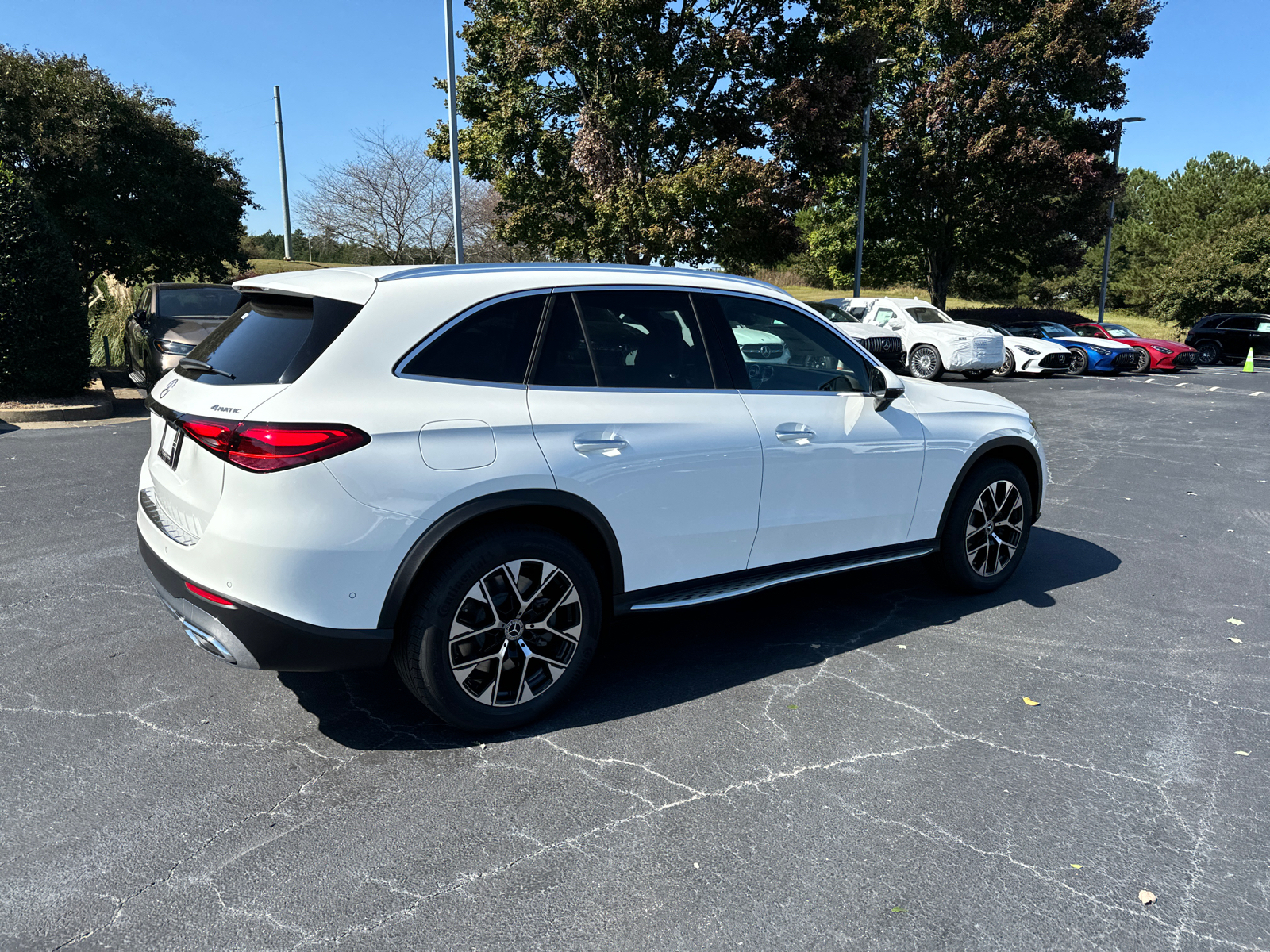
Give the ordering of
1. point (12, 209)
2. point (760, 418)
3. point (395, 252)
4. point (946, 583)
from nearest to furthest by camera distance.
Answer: point (760, 418) < point (946, 583) < point (12, 209) < point (395, 252)

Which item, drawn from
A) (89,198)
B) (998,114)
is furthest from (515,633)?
(998,114)

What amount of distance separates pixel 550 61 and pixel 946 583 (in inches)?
769

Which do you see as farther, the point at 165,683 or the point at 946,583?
the point at 946,583

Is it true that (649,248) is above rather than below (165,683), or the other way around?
above

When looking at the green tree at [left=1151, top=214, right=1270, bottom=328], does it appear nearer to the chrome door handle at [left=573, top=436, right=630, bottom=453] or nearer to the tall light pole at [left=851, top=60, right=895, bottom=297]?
the tall light pole at [left=851, top=60, right=895, bottom=297]

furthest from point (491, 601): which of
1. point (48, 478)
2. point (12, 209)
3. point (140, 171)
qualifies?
point (140, 171)

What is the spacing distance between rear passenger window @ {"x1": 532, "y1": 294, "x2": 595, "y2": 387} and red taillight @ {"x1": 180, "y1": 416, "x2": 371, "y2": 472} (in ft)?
2.67

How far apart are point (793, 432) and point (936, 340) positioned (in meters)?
16.2

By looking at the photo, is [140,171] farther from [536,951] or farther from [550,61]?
[536,951]

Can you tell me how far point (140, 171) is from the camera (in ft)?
53.2

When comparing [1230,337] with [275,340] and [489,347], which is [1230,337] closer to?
[489,347]

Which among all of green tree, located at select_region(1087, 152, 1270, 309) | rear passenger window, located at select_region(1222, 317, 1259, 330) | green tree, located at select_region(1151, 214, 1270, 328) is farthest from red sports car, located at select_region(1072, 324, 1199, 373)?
green tree, located at select_region(1087, 152, 1270, 309)

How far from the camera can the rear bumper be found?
3082 mm

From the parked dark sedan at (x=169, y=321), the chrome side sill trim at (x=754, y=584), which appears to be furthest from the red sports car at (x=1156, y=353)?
the chrome side sill trim at (x=754, y=584)
